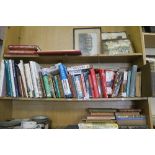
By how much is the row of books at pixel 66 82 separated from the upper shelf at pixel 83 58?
6 cm

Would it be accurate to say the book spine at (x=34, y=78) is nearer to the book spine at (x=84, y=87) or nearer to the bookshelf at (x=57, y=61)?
the bookshelf at (x=57, y=61)

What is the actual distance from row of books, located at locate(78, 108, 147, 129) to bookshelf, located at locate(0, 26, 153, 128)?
0.10 m

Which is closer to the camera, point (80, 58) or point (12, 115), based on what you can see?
point (80, 58)

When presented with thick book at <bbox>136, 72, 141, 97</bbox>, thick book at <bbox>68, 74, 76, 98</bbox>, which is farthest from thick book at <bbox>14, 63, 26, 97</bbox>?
thick book at <bbox>136, 72, 141, 97</bbox>

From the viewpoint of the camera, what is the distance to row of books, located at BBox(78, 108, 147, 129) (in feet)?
4.62

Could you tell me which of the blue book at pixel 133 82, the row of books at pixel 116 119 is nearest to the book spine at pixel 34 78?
the row of books at pixel 116 119

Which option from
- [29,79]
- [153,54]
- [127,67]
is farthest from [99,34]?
[29,79]

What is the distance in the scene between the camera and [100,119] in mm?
1458

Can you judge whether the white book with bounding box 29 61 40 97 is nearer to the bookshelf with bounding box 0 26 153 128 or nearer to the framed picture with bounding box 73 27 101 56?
the bookshelf with bounding box 0 26 153 128

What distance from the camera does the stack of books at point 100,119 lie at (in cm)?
140
